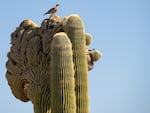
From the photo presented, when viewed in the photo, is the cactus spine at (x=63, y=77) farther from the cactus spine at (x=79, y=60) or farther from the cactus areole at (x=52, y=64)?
the cactus spine at (x=79, y=60)

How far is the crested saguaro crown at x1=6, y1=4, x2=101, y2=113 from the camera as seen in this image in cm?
977

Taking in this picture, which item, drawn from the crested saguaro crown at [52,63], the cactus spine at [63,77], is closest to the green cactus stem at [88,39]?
the crested saguaro crown at [52,63]

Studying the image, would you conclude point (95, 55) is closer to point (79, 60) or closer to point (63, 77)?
point (79, 60)

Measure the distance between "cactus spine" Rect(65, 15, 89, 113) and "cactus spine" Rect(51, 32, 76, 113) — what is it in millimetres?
434

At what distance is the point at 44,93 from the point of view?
36.4ft

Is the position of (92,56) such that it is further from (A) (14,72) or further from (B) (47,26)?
(A) (14,72)

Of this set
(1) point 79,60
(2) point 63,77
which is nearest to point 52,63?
(2) point 63,77

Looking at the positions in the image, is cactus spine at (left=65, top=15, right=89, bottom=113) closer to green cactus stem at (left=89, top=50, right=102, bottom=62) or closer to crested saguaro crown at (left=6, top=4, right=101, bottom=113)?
crested saguaro crown at (left=6, top=4, right=101, bottom=113)

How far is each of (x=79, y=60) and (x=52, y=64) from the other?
790 mm

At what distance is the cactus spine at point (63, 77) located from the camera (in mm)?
9703

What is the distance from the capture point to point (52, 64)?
32.5 ft

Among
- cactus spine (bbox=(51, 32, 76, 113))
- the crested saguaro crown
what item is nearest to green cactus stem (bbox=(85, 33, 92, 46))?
the crested saguaro crown

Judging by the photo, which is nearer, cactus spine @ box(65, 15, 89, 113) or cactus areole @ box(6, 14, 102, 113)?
cactus areole @ box(6, 14, 102, 113)

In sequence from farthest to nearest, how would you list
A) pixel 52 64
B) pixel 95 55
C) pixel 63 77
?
pixel 95 55 → pixel 52 64 → pixel 63 77
